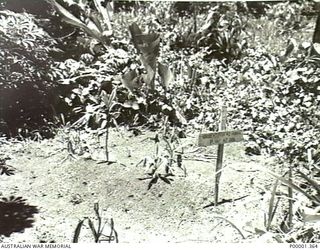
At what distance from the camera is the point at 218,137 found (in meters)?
1.23

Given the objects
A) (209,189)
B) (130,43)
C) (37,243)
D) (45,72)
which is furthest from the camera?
(130,43)

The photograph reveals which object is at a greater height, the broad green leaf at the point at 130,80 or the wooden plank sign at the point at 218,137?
the broad green leaf at the point at 130,80

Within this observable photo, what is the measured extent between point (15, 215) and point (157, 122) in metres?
0.41

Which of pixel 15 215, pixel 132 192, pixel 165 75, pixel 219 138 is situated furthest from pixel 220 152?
pixel 15 215

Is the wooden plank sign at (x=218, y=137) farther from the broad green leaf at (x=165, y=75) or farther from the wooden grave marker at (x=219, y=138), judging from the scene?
the broad green leaf at (x=165, y=75)

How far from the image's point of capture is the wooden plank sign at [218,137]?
47.9 inches

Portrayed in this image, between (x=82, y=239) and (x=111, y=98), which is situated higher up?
(x=111, y=98)

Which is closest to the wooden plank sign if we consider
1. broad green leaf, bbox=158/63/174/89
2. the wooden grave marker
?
the wooden grave marker

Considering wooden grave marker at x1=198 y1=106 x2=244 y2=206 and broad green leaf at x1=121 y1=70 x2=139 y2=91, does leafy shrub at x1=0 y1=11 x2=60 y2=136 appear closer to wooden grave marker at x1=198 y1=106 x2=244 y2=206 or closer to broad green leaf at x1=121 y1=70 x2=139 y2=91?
broad green leaf at x1=121 y1=70 x2=139 y2=91

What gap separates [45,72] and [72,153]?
21 centimetres

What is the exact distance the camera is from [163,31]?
1.62 meters

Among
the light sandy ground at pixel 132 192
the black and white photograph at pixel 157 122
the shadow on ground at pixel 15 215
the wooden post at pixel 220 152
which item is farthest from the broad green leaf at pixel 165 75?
the shadow on ground at pixel 15 215

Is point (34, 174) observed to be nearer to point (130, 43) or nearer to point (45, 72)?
point (45, 72)

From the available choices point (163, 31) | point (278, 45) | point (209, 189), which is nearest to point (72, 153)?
point (209, 189)
